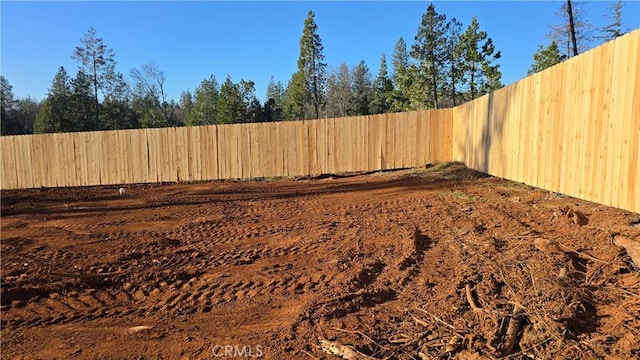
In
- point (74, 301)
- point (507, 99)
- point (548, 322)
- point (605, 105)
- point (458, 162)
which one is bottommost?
point (74, 301)

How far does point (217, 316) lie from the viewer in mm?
2850

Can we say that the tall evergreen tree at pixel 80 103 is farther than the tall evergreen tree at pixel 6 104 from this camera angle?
No

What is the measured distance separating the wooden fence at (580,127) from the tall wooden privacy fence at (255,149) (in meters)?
3.67

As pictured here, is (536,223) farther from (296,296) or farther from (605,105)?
(296,296)

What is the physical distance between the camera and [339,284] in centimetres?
326

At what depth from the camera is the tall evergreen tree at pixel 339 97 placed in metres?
34.4

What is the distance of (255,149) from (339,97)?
24384mm

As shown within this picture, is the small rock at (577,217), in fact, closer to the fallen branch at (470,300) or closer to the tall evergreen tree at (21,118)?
the fallen branch at (470,300)

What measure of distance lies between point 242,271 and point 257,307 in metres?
0.88

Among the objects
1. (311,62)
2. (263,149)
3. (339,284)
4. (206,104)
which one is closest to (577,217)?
(339,284)

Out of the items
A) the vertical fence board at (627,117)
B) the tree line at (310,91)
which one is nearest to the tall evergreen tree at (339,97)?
the tree line at (310,91)

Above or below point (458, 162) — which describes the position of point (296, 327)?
below

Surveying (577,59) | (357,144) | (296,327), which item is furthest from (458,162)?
(296,327)

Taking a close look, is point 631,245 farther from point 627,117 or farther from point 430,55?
point 430,55
